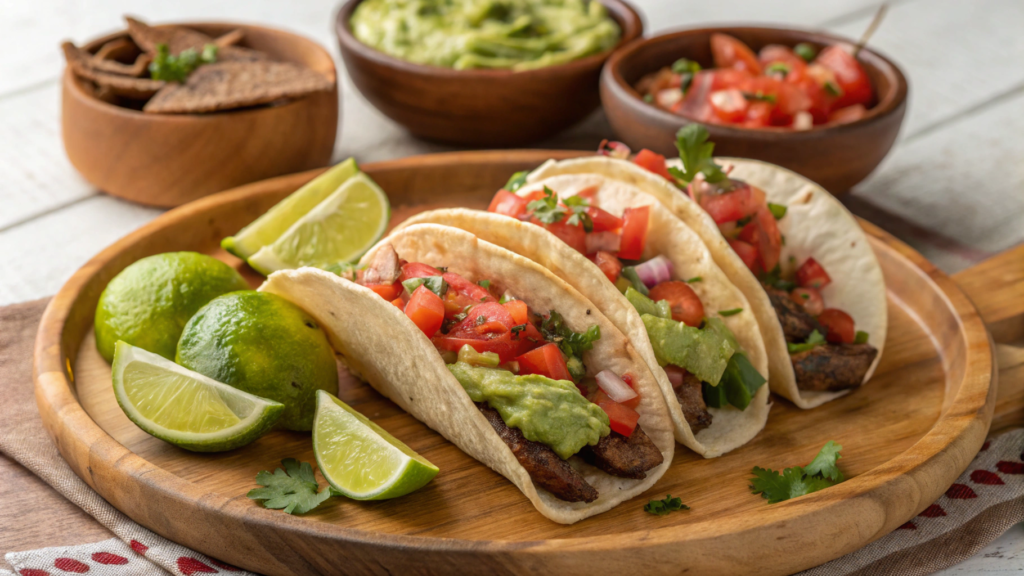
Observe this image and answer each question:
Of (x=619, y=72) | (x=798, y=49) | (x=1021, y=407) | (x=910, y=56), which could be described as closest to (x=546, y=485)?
(x=1021, y=407)

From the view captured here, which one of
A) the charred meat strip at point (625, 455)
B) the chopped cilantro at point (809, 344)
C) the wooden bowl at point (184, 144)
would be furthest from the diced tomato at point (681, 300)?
the wooden bowl at point (184, 144)

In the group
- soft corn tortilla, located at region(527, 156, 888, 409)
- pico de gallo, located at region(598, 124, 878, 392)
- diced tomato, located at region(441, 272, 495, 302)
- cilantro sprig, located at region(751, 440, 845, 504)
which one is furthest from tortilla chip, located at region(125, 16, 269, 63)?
cilantro sprig, located at region(751, 440, 845, 504)

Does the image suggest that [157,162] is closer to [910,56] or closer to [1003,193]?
[1003,193]

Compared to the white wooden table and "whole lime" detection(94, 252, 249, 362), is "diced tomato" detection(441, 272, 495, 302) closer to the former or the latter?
"whole lime" detection(94, 252, 249, 362)

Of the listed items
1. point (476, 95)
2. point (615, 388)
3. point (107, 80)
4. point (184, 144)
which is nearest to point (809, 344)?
point (615, 388)

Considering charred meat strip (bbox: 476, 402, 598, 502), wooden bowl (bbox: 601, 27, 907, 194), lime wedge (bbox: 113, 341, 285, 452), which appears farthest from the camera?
wooden bowl (bbox: 601, 27, 907, 194)
